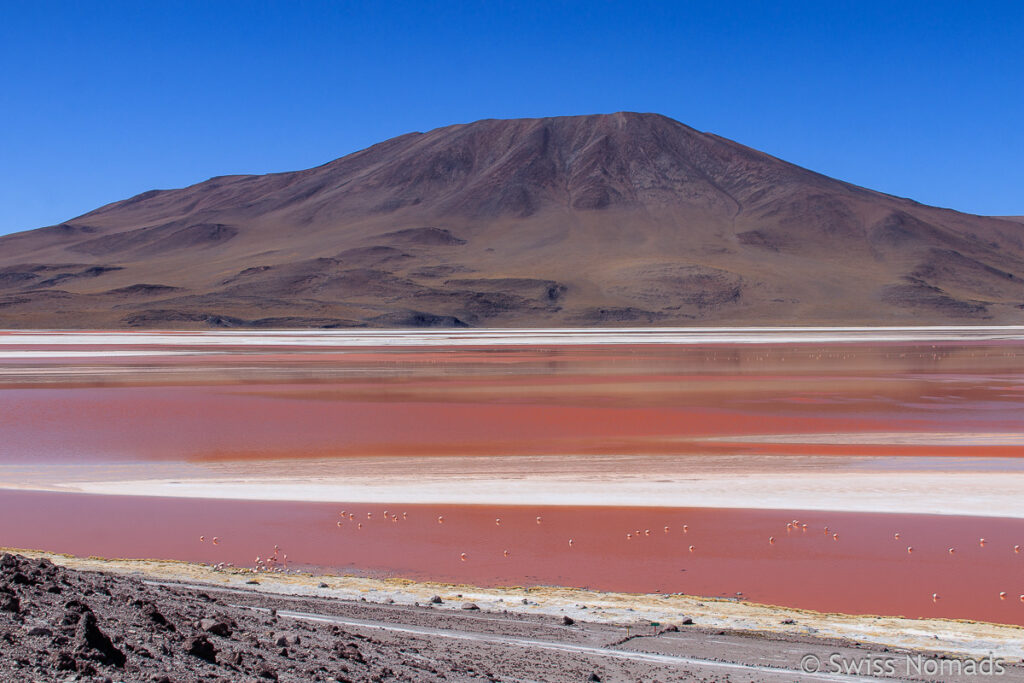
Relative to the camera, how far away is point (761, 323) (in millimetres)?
103375

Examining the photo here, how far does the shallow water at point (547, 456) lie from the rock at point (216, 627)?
3.40 meters

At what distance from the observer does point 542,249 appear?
142 m

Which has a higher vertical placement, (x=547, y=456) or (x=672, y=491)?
(x=547, y=456)

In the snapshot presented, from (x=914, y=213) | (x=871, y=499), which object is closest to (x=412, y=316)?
(x=871, y=499)

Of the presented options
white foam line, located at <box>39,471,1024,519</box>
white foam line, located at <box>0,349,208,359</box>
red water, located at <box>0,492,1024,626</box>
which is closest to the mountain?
white foam line, located at <box>0,349,208,359</box>

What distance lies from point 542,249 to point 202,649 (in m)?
137

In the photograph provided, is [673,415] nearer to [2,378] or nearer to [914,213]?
[2,378]

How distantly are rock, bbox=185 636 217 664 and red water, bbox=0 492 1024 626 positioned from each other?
3.81m

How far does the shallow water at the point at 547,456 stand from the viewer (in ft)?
30.1

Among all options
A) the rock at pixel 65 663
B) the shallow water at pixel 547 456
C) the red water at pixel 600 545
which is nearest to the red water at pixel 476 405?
the shallow water at pixel 547 456

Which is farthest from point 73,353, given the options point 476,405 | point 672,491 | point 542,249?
point 542,249

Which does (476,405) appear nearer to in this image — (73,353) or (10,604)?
(10,604)

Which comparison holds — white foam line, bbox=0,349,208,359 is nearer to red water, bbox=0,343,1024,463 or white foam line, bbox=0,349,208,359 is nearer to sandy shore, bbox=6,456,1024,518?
red water, bbox=0,343,1024,463

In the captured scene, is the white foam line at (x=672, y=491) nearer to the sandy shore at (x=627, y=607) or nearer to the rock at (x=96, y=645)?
the sandy shore at (x=627, y=607)
